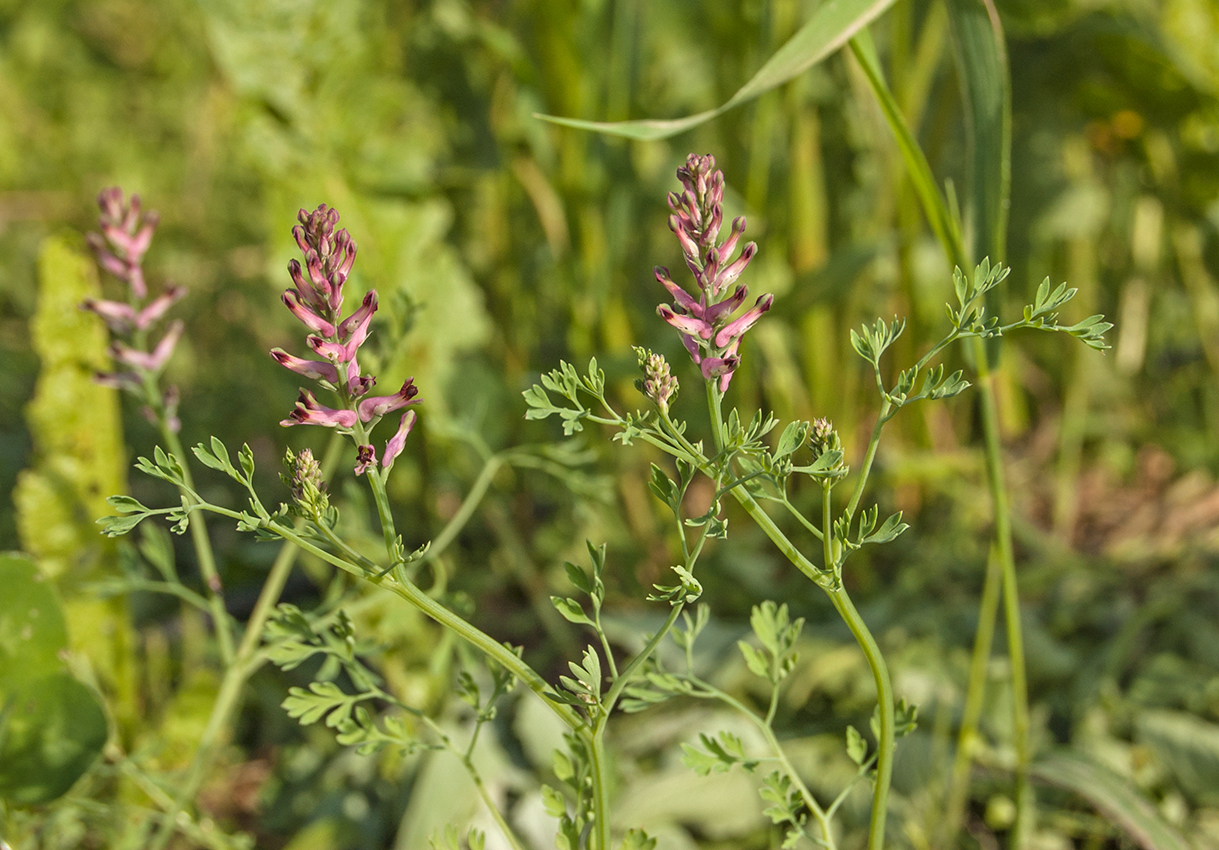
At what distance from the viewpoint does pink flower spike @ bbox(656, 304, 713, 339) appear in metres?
0.39

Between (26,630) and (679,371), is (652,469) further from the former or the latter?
(679,371)

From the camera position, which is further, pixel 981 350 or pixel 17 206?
pixel 17 206

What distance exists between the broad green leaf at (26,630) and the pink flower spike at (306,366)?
0.42 m

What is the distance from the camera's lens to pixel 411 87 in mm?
1281

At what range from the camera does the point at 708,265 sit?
41 centimetres

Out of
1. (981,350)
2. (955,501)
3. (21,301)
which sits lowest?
(955,501)

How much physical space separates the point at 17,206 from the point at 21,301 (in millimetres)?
276

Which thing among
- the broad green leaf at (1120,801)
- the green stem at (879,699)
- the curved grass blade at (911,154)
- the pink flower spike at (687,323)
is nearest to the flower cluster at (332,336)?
the pink flower spike at (687,323)

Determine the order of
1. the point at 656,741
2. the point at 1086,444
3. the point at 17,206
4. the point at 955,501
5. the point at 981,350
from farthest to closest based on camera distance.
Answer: the point at 17,206 → the point at 1086,444 → the point at 955,501 → the point at 656,741 → the point at 981,350

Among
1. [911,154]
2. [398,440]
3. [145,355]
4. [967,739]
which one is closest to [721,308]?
[398,440]

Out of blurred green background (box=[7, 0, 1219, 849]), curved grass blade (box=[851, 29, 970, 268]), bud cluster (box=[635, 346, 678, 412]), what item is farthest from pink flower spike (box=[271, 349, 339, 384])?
curved grass blade (box=[851, 29, 970, 268])

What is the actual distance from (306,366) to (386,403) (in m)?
0.04

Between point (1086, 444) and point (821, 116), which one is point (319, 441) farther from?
point (1086, 444)

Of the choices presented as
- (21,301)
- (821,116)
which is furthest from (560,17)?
(21,301)
